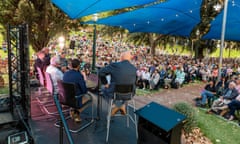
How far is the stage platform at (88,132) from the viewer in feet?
8.77

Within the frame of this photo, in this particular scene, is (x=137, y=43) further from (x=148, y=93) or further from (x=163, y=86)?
(x=148, y=93)

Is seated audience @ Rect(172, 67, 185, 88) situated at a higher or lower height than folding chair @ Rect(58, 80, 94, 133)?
lower

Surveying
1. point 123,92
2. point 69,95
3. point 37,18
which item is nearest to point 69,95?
point 69,95

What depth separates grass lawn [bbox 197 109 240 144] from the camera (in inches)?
133

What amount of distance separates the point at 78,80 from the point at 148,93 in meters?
4.51

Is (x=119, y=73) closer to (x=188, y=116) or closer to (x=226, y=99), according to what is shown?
(x=188, y=116)

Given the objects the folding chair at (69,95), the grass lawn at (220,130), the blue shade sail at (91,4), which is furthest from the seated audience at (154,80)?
the folding chair at (69,95)

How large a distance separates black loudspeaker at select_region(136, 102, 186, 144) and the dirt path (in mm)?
3159

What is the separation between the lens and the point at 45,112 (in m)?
3.62

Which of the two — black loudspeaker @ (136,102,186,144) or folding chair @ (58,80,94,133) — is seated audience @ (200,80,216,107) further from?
folding chair @ (58,80,94,133)

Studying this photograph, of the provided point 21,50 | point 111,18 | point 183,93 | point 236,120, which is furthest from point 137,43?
point 21,50

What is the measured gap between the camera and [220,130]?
3.84m

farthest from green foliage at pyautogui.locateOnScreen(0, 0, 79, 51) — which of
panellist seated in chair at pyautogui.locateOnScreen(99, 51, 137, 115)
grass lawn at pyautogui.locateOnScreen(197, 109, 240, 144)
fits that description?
grass lawn at pyautogui.locateOnScreen(197, 109, 240, 144)

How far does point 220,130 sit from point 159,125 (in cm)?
248
